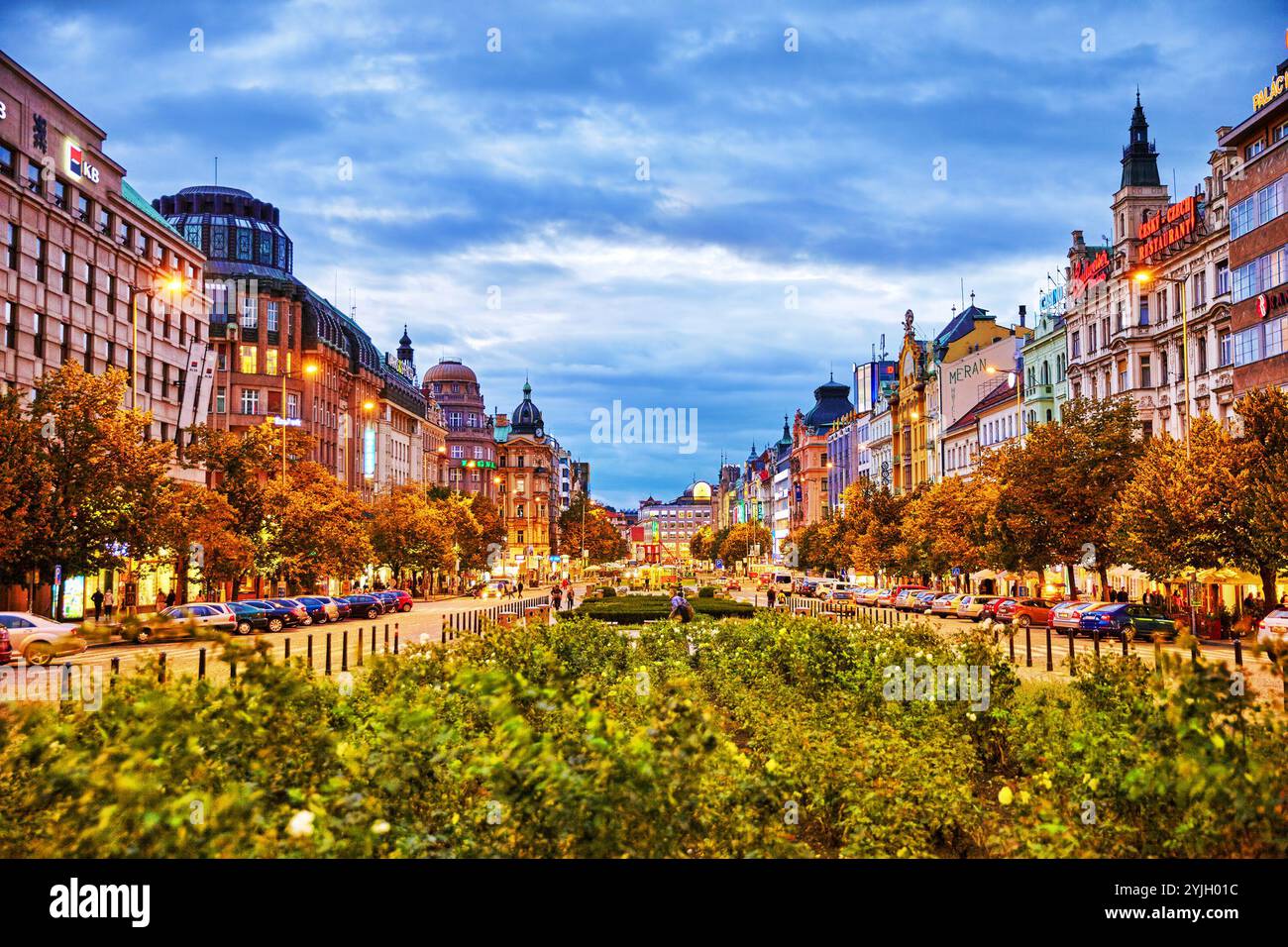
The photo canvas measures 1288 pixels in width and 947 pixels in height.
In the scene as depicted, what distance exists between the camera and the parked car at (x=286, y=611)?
50969mm

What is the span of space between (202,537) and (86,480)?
847 centimetres

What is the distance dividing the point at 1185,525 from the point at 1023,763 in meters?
32.8

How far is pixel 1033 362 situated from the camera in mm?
88250

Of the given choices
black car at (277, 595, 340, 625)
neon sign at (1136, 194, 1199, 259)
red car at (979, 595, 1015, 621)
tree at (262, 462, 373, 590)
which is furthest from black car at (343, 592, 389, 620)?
neon sign at (1136, 194, 1199, 259)

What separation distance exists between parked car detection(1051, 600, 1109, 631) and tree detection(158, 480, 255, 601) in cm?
3595

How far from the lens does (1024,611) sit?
51.4 metres

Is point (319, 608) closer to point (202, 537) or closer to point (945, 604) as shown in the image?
point (202, 537)

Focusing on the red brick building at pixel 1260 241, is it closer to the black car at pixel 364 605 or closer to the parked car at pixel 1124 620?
the parked car at pixel 1124 620

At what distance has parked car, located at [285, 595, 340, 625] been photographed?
5631cm

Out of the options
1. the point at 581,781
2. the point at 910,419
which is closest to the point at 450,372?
the point at 910,419

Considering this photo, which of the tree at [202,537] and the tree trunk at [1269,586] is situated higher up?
the tree at [202,537]

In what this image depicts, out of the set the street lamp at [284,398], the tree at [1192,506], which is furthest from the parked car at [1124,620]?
the street lamp at [284,398]

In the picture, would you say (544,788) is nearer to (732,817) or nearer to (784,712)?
(732,817)

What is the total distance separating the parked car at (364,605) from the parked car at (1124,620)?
36855 millimetres
